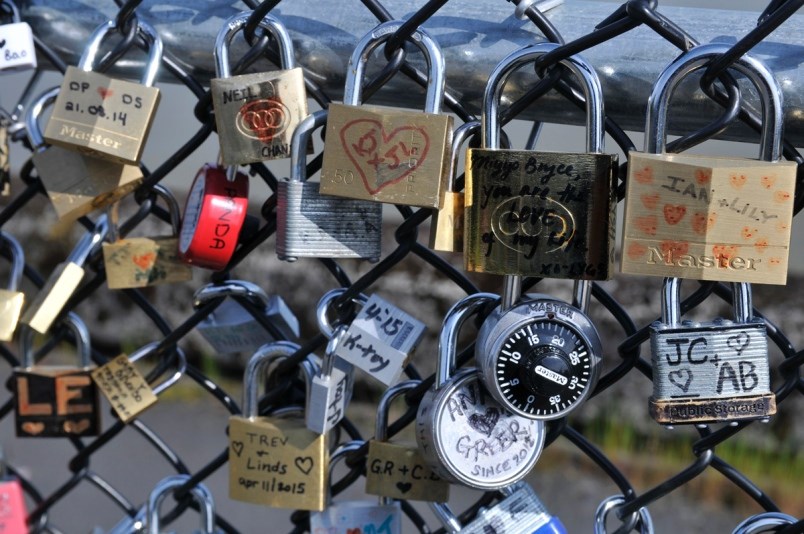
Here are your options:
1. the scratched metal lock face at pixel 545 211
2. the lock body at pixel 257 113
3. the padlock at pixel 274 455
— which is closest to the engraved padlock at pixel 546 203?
the scratched metal lock face at pixel 545 211

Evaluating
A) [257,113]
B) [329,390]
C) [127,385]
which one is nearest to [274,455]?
[329,390]

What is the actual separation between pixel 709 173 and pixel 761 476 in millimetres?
2850

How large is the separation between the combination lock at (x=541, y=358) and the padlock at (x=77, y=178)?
1.66 feet

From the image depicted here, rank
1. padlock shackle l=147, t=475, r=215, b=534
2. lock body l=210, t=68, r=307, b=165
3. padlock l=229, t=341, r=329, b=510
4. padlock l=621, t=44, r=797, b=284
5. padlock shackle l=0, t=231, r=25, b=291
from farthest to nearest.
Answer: padlock shackle l=0, t=231, r=25, b=291 < padlock shackle l=147, t=475, r=215, b=534 < padlock l=229, t=341, r=329, b=510 < lock body l=210, t=68, r=307, b=165 < padlock l=621, t=44, r=797, b=284

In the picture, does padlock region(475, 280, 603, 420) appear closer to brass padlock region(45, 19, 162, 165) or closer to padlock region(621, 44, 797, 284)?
padlock region(621, 44, 797, 284)

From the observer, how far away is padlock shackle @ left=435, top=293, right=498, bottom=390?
36.9 inches

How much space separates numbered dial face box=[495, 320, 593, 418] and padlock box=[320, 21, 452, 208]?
5.5 inches

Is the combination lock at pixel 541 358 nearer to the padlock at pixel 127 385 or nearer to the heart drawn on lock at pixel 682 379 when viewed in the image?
the heart drawn on lock at pixel 682 379

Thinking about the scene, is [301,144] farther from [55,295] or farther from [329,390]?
[55,295]

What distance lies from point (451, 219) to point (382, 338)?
0.17 meters

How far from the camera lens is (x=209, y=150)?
359cm

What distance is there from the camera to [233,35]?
0.98 m

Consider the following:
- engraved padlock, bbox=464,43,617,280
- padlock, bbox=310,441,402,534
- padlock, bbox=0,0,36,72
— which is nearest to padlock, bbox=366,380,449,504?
padlock, bbox=310,441,402,534

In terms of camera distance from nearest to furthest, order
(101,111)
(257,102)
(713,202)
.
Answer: (713,202), (257,102), (101,111)
